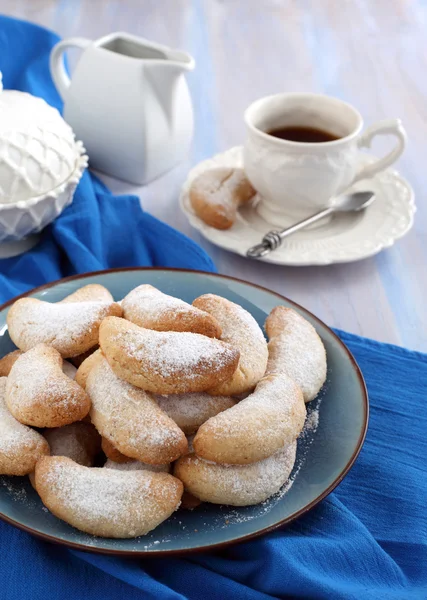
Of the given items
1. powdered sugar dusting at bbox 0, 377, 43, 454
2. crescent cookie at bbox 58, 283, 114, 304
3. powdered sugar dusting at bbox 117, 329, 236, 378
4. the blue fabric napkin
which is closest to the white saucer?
the blue fabric napkin

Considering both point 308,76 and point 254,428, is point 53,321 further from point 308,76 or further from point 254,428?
point 308,76

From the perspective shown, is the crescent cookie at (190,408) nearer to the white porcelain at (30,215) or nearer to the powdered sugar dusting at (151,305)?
the powdered sugar dusting at (151,305)

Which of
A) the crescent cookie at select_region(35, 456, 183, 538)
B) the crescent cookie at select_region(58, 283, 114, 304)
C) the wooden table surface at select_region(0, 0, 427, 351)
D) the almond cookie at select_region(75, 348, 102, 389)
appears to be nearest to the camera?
the crescent cookie at select_region(35, 456, 183, 538)

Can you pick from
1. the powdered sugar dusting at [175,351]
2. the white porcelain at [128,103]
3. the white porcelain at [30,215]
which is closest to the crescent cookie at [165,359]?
the powdered sugar dusting at [175,351]

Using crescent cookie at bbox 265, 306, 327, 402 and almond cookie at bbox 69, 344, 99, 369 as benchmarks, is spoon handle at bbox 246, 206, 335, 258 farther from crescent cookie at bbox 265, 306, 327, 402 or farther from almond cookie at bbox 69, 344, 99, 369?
almond cookie at bbox 69, 344, 99, 369

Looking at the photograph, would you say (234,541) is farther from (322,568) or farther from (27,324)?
→ (27,324)

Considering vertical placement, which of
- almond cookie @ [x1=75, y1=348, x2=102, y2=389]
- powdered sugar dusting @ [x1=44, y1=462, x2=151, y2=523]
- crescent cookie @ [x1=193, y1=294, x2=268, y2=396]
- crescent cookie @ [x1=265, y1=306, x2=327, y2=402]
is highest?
crescent cookie @ [x1=193, y1=294, x2=268, y2=396]

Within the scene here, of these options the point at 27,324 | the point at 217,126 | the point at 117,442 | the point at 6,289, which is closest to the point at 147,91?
the point at 217,126
